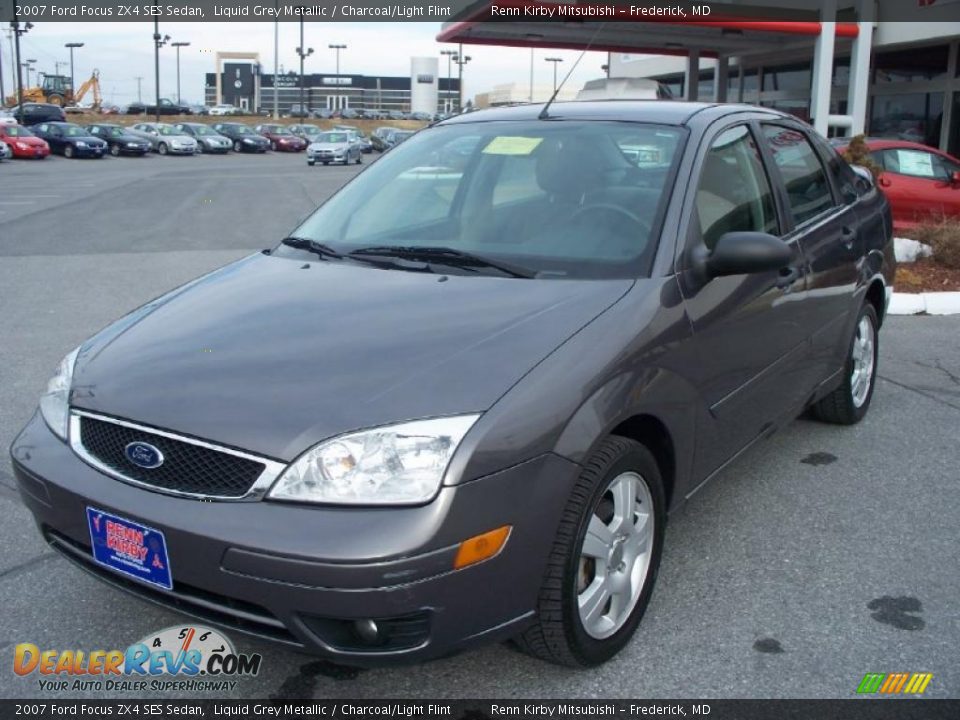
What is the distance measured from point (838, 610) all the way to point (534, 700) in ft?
3.90

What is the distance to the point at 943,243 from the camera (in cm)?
930

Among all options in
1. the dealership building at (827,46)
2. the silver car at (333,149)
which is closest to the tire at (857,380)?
the dealership building at (827,46)

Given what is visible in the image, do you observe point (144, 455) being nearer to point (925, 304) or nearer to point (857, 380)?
point (857, 380)

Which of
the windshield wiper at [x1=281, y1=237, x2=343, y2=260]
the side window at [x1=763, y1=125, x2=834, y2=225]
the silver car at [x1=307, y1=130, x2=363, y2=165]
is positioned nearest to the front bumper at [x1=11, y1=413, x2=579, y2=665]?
the windshield wiper at [x1=281, y1=237, x2=343, y2=260]

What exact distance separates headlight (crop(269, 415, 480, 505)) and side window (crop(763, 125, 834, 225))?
251 cm

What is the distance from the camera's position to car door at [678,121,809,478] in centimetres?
325

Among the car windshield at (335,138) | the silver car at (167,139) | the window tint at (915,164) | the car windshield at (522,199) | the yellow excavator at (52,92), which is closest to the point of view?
the car windshield at (522,199)

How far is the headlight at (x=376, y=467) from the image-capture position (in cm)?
232

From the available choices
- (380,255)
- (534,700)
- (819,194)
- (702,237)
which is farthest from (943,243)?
(534,700)

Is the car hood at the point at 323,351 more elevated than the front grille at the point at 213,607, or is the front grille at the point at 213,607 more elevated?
the car hood at the point at 323,351

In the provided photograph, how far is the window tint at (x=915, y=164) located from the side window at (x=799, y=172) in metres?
7.95

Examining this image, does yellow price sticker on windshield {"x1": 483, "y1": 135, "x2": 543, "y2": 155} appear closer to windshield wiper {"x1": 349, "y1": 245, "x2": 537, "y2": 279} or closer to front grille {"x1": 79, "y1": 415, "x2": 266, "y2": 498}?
windshield wiper {"x1": 349, "y1": 245, "x2": 537, "y2": 279}

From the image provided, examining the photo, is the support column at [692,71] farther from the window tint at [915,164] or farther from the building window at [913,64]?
the window tint at [915,164]

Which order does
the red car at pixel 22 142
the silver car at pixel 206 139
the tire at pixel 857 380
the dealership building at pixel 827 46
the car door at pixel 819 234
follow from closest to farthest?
the car door at pixel 819 234, the tire at pixel 857 380, the dealership building at pixel 827 46, the red car at pixel 22 142, the silver car at pixel 206 139
